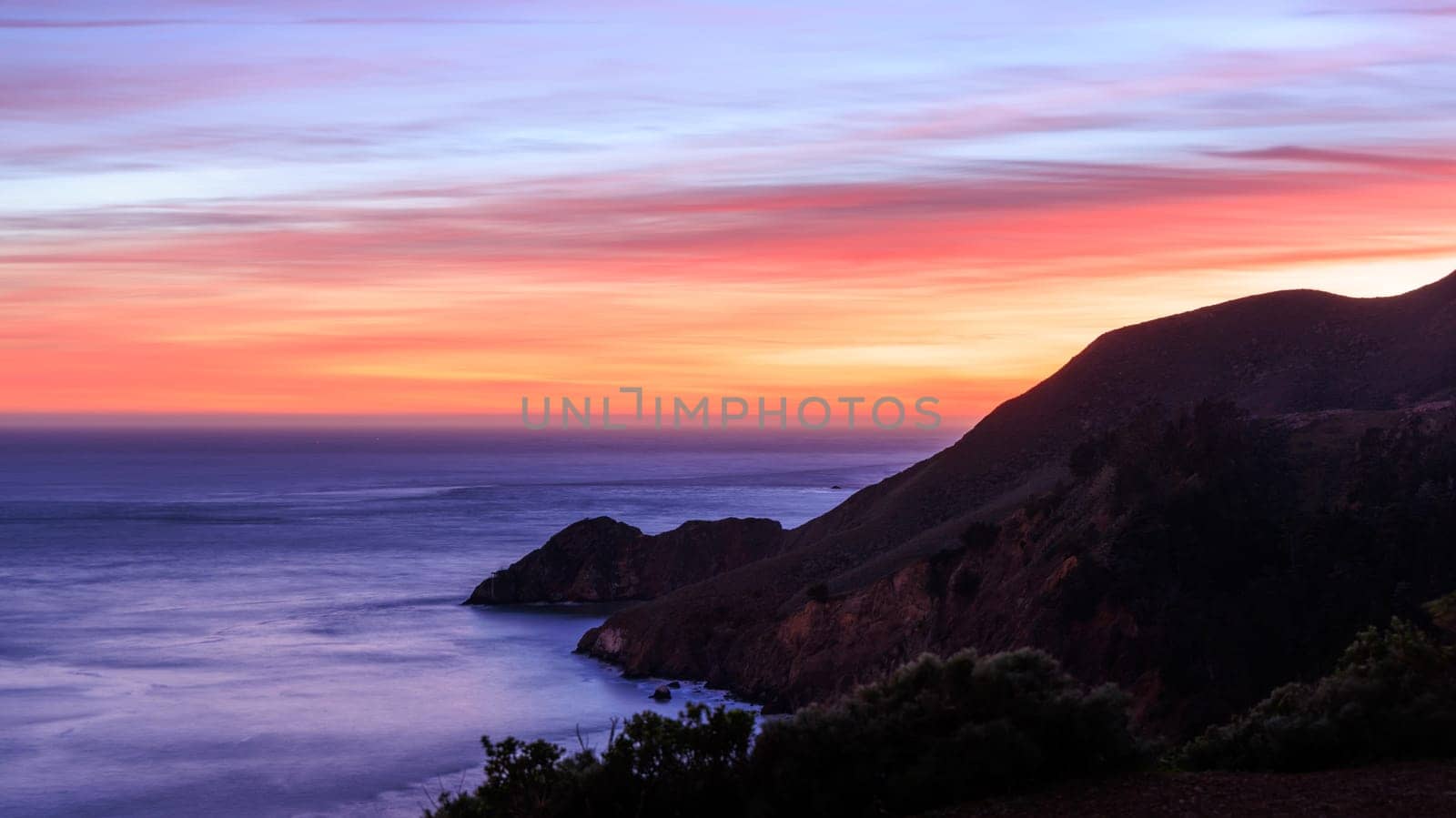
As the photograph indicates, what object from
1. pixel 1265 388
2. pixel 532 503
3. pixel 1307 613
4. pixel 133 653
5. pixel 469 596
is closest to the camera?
pixel 1307 613

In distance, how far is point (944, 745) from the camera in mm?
14898

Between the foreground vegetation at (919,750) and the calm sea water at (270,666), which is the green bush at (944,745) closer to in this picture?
the foreground vegetation at (919,750)

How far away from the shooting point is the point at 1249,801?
1380cm

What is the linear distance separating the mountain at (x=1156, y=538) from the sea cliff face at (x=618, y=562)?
4006 millimetres

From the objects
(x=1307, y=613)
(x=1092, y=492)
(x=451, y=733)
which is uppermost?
(x=1092, y=492)

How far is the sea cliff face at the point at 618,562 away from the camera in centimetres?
7006

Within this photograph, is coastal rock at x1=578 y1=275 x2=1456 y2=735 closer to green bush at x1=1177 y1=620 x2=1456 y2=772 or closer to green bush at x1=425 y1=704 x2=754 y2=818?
green bush at x1=1177 y1=620 x2=1456 y2=772

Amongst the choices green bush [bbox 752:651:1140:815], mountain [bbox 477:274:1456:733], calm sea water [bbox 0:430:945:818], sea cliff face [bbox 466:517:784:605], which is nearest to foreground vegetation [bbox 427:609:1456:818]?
green bush [bbox 752:651:1140:815]

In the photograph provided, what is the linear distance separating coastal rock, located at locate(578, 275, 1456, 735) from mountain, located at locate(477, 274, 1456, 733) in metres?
0.08

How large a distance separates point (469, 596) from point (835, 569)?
82.2 ft

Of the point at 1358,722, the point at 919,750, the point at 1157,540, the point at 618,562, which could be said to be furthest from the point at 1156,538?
the point at 618,562

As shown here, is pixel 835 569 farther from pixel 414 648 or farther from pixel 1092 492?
pixel 414 648

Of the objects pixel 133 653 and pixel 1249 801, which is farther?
pixel 133 653

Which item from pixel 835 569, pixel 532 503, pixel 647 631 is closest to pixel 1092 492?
pixel 835 569
